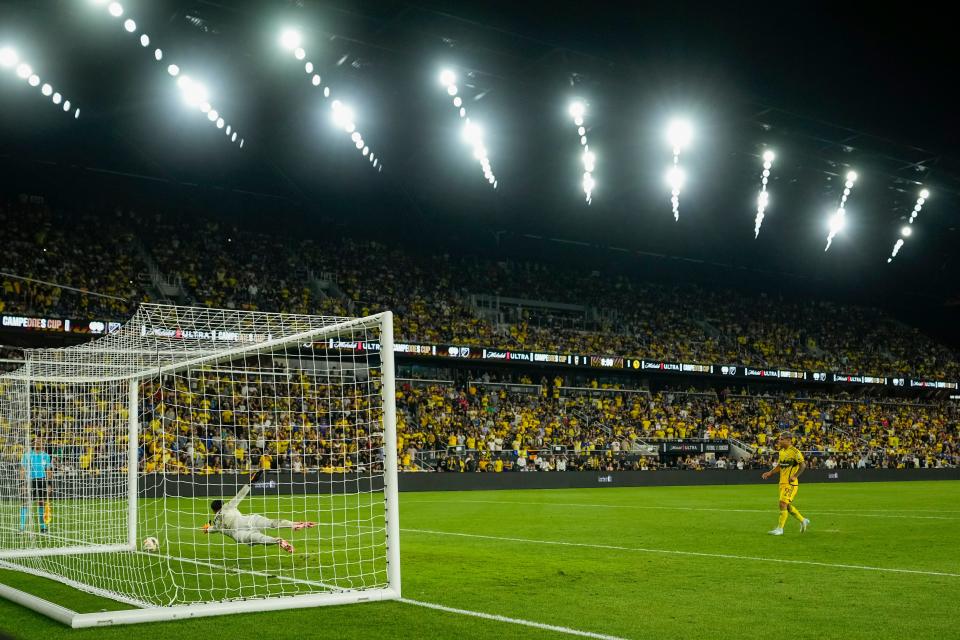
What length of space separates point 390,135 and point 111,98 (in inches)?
379

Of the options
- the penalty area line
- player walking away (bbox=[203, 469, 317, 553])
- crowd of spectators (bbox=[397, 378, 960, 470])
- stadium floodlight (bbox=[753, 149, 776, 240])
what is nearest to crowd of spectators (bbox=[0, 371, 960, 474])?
crowd of spectators (bbox=[397, 378, 960, 470])

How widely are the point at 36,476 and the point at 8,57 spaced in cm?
1628

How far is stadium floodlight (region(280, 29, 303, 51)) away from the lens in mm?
25422

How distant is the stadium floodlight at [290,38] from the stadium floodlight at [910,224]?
99.0 ft

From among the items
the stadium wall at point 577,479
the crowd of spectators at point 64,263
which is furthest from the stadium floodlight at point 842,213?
the crowd of spectators at point 64,263

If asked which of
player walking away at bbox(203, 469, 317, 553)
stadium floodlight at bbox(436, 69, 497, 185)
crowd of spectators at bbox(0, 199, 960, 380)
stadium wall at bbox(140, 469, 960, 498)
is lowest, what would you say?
stadium wall at bbox(140, 469, 960, 498)

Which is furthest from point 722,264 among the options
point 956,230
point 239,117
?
point 239,117

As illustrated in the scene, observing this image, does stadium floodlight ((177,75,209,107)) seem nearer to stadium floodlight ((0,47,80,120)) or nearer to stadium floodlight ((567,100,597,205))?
stadium floodlight ((0,47,80,120))

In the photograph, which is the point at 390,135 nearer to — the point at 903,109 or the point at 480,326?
the point at 480,326

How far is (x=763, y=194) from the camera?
4247 cm

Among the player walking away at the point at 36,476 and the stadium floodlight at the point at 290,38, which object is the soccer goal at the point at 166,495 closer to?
the player walking away at the point at 36,476

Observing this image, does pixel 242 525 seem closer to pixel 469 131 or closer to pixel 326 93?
pixel 326 93

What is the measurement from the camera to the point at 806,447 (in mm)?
47312

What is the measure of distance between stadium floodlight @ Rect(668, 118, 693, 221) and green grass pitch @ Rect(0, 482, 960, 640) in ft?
55.1
